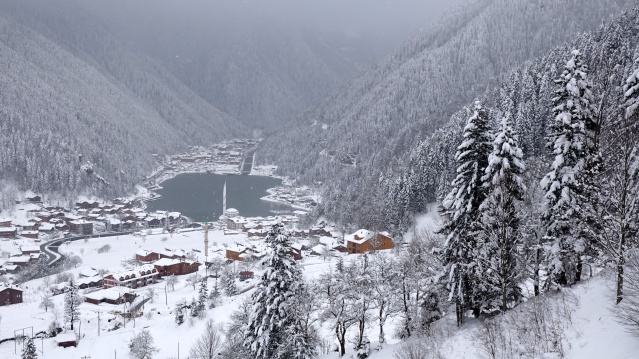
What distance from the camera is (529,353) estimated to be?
46.5 ft

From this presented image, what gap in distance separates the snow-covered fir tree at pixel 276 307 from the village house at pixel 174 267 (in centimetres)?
5883

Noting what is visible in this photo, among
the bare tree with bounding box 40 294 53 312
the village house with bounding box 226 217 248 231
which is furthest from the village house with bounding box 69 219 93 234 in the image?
the bare tree with bounding box 40 294 53 312

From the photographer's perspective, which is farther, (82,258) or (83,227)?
(83,227)

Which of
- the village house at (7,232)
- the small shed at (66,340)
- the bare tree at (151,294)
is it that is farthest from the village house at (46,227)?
the small shed at (66,340)

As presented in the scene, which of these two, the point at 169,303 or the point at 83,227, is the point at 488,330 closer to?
the point at 169,303

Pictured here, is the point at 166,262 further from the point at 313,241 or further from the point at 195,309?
the point at 195,309

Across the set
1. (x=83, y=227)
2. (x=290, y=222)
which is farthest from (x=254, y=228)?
(x=83, y=227)

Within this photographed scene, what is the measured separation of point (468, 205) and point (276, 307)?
37.5 ft

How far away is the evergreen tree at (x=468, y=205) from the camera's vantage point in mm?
20375

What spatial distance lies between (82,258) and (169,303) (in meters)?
40.5

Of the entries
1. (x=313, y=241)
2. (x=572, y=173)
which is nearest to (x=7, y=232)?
(x=313, y=241)

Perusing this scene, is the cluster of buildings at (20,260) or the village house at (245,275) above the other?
the village house at (245,275)

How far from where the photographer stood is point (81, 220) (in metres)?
120

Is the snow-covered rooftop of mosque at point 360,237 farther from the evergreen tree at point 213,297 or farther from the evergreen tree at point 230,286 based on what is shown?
Answer: the evergreen tree at point 213,297
